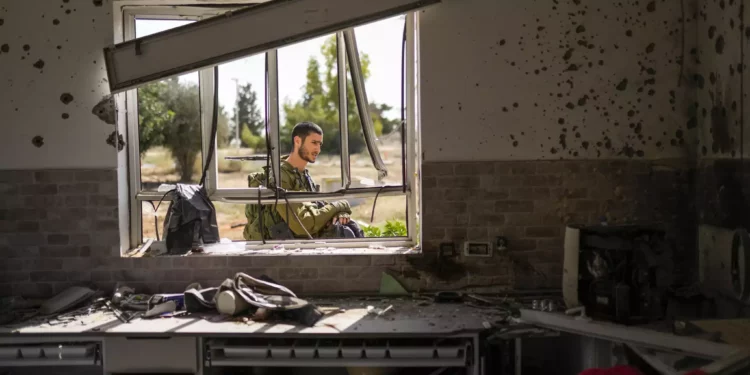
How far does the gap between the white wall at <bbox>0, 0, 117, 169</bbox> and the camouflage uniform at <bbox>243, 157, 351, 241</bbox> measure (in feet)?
2.79

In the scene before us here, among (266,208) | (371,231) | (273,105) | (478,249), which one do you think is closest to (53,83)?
(273,105)

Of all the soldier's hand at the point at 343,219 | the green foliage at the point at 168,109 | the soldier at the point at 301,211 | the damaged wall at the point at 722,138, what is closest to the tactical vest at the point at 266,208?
the soldier at the point at 301,211

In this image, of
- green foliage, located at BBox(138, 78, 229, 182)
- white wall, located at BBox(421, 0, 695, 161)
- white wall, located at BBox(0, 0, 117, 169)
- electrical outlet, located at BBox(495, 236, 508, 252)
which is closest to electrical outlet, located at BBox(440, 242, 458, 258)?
electrical outlet, located at BBox(495, 236, 508, 252)

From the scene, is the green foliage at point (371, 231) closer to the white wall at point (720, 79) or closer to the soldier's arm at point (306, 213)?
the soldier's arm at point (306, 213)

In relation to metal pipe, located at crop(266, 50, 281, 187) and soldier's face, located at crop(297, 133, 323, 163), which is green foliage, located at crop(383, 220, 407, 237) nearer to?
soldier's face, located at crop(297, 133, 323, 163)

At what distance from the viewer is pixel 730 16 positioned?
2988 millimetres

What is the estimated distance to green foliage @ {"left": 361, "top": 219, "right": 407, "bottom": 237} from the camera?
399 cm

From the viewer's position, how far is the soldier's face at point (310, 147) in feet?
13.0

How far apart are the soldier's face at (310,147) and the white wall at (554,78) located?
834 millimetres

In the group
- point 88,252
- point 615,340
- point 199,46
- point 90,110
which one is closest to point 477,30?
point 199,46

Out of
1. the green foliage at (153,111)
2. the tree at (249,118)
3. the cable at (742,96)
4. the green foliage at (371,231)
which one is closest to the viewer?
the cable at (742,96)

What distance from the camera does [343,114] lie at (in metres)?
3.73

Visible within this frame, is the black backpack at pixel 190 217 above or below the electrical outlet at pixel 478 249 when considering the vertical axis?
above

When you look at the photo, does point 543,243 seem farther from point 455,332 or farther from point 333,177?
point 333,177
